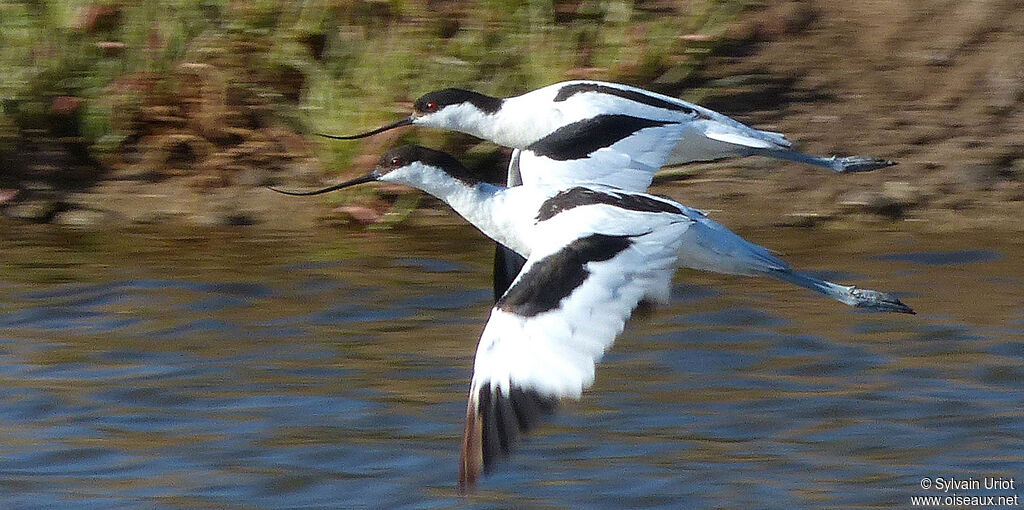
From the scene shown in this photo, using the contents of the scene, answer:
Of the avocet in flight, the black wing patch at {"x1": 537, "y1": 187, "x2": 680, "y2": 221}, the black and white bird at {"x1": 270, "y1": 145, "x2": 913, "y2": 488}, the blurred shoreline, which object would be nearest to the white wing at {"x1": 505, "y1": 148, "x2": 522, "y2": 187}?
the avocet in flight

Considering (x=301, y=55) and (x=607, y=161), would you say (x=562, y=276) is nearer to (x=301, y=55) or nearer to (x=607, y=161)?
(x=607, y=161)

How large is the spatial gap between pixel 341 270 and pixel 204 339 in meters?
0.76

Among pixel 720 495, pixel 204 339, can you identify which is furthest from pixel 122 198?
pixel 720 495

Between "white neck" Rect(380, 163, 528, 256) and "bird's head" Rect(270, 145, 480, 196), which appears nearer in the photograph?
"white neck" Rect(380, 163, 528, 256)

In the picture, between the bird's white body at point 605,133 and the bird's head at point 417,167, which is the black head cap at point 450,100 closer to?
the bird's white body at point 605,133

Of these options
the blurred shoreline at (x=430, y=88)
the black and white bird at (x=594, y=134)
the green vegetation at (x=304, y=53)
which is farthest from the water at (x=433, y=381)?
the green vegetation at (x=304, y=53)

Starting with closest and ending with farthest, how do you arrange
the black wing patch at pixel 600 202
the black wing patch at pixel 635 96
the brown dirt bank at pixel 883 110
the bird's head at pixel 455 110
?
the black wing patch at pixel 600 202 < the black wing patch at pixel 635 96 < the bird's head at pixel 455 110 < the brown dirt bank at pixel 883 110

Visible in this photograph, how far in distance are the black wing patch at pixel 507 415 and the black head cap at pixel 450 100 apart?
80.8 inches

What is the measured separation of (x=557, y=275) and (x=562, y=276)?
0.05ft

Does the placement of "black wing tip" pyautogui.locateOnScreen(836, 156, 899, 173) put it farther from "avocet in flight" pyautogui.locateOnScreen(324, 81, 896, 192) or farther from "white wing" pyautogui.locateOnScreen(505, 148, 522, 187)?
"white wing" pyautogui.locateOnScreen(505, 148, 522, 187)

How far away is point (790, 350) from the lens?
5332 mm

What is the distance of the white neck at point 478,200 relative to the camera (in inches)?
185

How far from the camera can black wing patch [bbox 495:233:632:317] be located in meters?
3.96

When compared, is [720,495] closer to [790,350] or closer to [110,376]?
[790,350]
